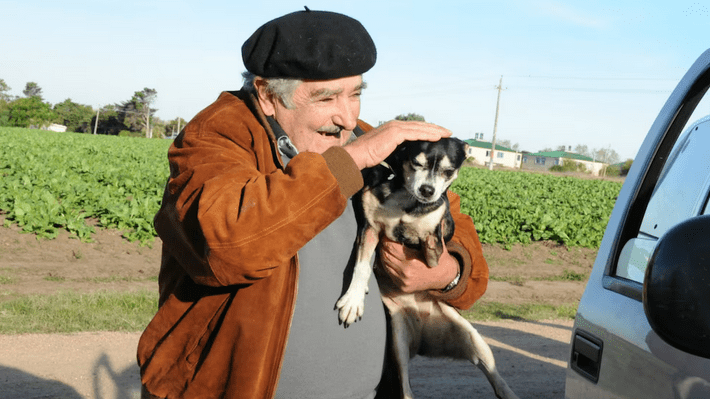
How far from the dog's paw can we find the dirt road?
3.02 meters

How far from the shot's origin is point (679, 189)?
2449mm

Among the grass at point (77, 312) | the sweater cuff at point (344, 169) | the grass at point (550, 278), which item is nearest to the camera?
the sweater cuff at point (344, 169)

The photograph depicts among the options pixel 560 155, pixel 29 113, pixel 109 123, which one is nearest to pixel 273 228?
pixel 29 113

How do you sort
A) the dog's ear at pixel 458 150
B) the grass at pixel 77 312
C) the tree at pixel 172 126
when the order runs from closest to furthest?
the dog's ear at pixel 458 150 < the grass at pixel 77 312 < the tree at pixel 172 126

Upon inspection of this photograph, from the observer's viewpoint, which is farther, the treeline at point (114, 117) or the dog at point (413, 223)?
the treeline at point (114, 117)

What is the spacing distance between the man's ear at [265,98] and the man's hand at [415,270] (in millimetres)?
959

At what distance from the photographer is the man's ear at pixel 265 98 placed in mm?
2341

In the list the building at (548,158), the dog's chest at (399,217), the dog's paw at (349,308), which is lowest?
the dog's paw at (349,308)

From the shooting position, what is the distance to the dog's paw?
234cm

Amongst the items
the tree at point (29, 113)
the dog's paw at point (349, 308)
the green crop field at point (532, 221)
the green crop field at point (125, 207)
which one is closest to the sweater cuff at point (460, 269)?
the dog's paw at point (349, 308)

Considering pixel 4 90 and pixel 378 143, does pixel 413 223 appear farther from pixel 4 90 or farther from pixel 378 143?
pixel 4 90

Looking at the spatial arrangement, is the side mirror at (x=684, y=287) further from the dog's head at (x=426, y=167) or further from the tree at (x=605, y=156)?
the tree at (x=605, y=156)

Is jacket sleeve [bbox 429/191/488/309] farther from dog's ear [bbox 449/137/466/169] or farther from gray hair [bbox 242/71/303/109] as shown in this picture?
gray hair [bbox 242/71/303/109]

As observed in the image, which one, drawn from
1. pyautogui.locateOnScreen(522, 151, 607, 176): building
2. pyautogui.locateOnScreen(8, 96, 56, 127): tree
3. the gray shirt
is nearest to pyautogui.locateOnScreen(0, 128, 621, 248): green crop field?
the gray shirt
